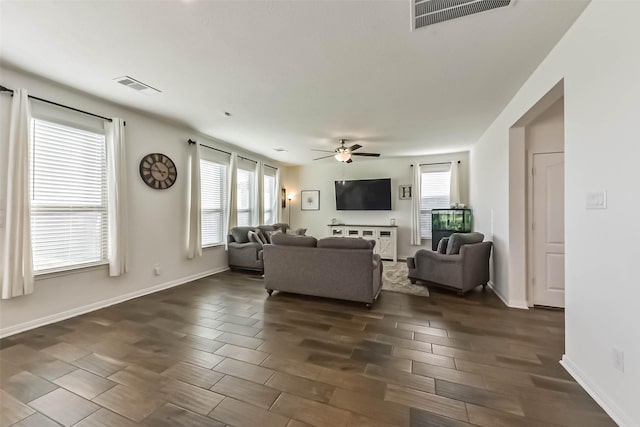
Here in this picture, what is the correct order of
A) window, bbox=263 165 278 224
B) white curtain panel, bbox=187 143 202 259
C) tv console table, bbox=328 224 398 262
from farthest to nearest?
1. window, bbox=263 165 278 224
2. tv console table, bbox=328 224 398 262
3. white curtain panel, bbox=187 143 202 259

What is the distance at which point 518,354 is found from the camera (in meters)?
2.23

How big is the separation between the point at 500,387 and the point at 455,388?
12.7 inches

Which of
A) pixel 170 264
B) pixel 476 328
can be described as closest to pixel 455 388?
pixel 476 328

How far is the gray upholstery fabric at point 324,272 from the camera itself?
333cm

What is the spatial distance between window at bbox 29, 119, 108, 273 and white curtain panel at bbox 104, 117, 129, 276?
87 mm

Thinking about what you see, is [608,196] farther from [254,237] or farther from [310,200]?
[310,200]

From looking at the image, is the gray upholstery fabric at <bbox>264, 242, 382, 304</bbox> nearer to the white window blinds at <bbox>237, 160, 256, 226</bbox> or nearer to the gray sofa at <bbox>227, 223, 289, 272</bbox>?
the gray sofa at <bbox>227, 223, 289, 272</bbox>

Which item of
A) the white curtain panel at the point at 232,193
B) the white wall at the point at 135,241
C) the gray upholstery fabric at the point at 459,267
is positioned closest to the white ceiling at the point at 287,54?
the white wall at the point at 135,241

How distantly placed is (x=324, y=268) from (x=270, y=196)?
4.35 m

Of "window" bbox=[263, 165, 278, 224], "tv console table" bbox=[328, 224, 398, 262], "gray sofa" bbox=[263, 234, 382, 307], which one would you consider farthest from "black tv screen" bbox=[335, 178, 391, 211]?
"gray sofa" bbox=[263, 234, 382, 307]

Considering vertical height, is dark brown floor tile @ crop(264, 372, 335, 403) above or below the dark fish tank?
below

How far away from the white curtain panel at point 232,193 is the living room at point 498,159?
36cm

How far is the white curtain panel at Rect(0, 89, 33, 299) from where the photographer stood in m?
2.54

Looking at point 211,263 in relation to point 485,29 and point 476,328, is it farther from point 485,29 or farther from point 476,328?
point 485,29
